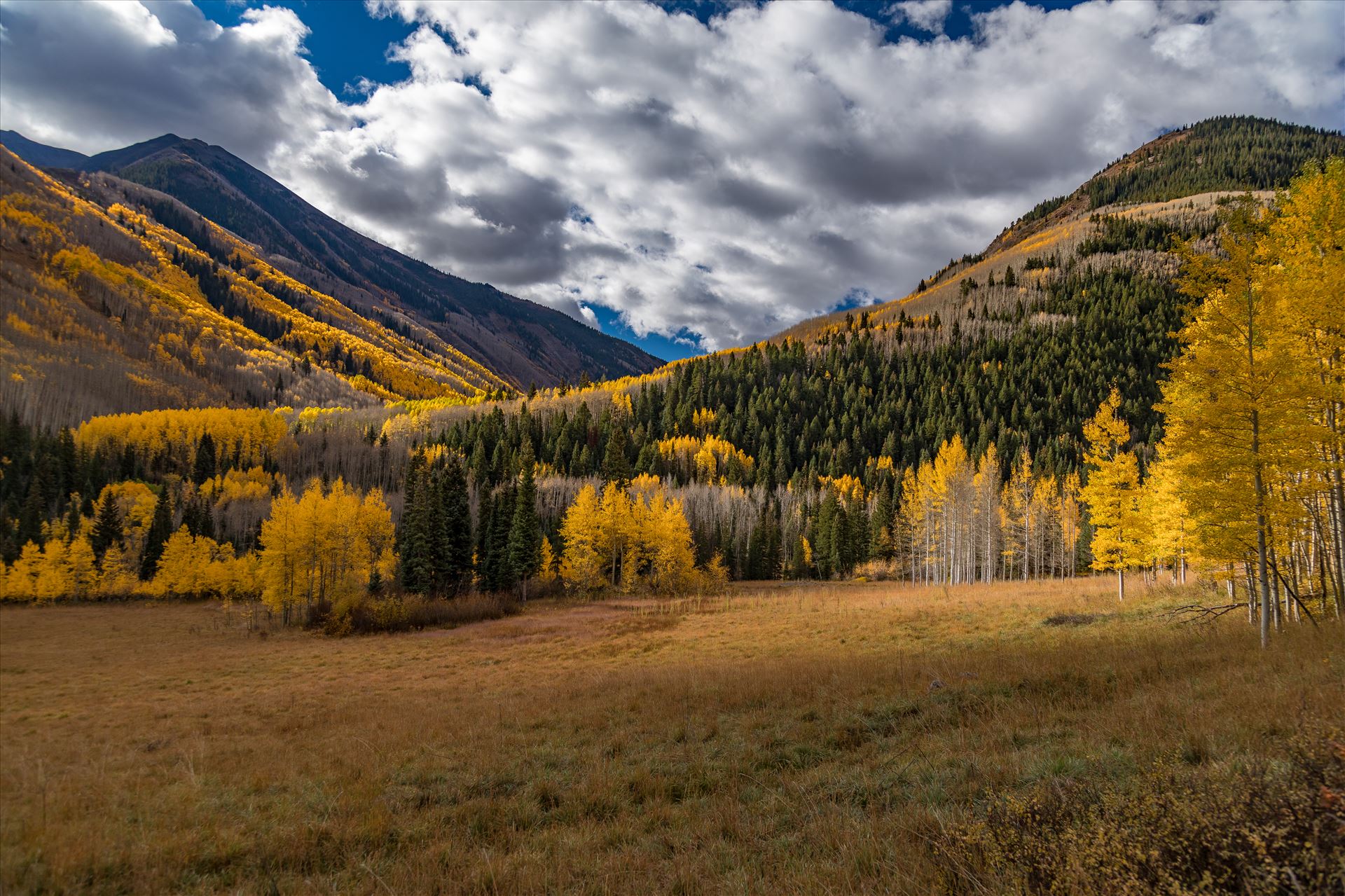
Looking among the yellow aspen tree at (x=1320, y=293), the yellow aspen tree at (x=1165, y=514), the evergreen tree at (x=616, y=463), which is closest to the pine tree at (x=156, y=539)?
the evergreen tree at (x=616, y=463)

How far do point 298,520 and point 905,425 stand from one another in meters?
144

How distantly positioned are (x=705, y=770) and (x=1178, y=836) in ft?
23.6

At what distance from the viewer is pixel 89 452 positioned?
115 m

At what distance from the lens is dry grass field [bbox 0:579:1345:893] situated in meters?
5.47

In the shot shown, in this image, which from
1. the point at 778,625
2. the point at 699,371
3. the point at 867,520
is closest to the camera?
the point at 778,625

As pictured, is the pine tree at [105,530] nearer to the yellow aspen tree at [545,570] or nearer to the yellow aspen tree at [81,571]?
the yellow aspen tree at [81,571]

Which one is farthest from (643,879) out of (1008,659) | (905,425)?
(905,425)

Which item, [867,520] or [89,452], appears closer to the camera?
[867,520]

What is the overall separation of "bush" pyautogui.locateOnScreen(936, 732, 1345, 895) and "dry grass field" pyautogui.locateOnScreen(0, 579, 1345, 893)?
40mm

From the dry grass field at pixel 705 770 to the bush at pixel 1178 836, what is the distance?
40 mm

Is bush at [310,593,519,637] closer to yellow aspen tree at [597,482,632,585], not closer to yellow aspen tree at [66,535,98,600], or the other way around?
yellow aspen tree at [597,482,632,585]

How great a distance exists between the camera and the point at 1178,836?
433 cm

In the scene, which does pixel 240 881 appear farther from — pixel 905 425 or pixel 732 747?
pixel 905 425

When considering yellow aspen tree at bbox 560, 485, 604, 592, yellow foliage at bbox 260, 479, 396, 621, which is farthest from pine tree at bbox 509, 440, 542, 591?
yellow foliage at bbox 260, 479, 396, 621
